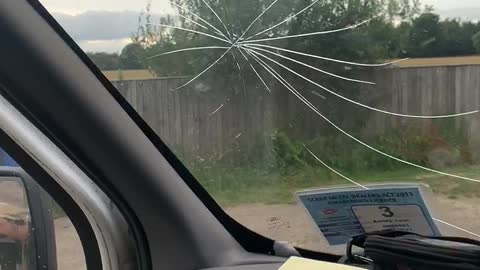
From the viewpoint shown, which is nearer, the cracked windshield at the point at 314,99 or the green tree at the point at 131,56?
the cracked windshield at the point at 314,99

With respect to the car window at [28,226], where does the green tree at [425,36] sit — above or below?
above

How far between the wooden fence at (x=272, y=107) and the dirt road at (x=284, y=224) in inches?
6.7

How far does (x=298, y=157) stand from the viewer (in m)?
1.96

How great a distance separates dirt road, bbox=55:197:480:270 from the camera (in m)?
1.83

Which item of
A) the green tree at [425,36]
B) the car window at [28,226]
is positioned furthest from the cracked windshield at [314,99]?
the car window at [28,226]

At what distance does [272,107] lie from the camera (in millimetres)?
1932

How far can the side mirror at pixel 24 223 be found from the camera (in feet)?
5.96

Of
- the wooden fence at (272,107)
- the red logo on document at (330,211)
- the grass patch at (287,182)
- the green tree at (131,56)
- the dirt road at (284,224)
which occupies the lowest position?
the dirt road at (284,224)

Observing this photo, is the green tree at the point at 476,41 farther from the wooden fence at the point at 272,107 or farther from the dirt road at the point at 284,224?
the dirt road at the point at 284,224

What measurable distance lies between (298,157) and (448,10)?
0.56 m

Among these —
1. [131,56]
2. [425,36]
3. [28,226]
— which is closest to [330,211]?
[425,36]

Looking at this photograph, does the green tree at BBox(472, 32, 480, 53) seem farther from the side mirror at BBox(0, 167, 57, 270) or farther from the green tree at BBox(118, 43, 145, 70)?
the side mirror at BBox(0, 167, 57, 270)

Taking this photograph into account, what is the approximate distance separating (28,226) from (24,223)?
0.01 meters

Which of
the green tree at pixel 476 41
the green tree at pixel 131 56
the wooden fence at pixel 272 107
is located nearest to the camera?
the green tree at pixel 476 41
